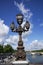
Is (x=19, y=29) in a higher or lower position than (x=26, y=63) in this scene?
higher

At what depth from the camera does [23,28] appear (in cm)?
1455

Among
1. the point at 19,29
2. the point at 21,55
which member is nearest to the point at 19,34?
the point at 19,29

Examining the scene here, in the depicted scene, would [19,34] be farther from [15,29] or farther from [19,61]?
[19,61]

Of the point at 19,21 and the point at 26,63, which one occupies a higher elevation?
the point at 19,21

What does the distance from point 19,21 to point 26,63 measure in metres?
2.69

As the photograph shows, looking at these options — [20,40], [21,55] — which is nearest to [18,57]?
[21,55]

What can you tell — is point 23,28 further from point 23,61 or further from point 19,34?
point 23,61

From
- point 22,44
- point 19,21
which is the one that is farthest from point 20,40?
point 19,21

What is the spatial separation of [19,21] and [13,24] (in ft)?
1.45

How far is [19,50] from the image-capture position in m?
14.1

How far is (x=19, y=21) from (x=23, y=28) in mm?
518

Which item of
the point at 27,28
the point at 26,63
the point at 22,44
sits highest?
the point at 27,28

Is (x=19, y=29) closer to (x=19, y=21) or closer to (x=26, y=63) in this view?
(x=19, y=21)

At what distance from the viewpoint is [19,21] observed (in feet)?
47.5
